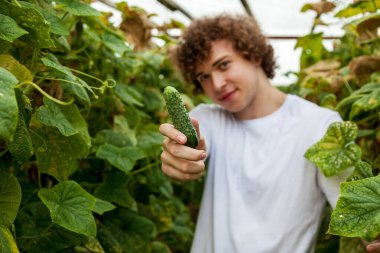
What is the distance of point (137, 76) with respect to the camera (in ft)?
5.78

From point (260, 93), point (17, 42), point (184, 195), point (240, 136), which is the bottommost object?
point (184, 195)

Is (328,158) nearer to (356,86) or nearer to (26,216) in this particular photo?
(356,86)

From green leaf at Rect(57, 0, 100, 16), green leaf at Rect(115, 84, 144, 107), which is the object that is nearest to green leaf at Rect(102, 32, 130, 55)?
green leaf at Rect(115, 84, 144, 107)

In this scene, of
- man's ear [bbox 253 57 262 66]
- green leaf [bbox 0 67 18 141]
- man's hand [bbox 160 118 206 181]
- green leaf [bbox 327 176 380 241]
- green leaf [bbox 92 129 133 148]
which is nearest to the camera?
green leaf [bbox 0 67 18 141]

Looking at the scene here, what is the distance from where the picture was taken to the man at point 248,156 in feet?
3.95

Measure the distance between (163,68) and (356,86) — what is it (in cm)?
83

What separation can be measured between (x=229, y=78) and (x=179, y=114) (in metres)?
0.50

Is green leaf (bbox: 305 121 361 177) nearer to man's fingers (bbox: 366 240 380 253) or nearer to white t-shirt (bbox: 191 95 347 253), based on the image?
white t-shirt (bbox: 191 95 347 253)

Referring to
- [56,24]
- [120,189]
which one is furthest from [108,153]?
[56,24]

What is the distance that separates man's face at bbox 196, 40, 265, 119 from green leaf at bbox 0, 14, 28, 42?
26.6 inches

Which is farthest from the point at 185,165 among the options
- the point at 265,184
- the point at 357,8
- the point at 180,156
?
the point at 357,8

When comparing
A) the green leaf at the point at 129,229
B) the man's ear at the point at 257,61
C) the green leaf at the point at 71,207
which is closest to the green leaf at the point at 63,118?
the green leaf at the point at 71,207

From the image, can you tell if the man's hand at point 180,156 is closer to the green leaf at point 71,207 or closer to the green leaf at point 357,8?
the green leaf at point 71,207

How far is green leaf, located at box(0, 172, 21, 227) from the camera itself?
31.6 inches
